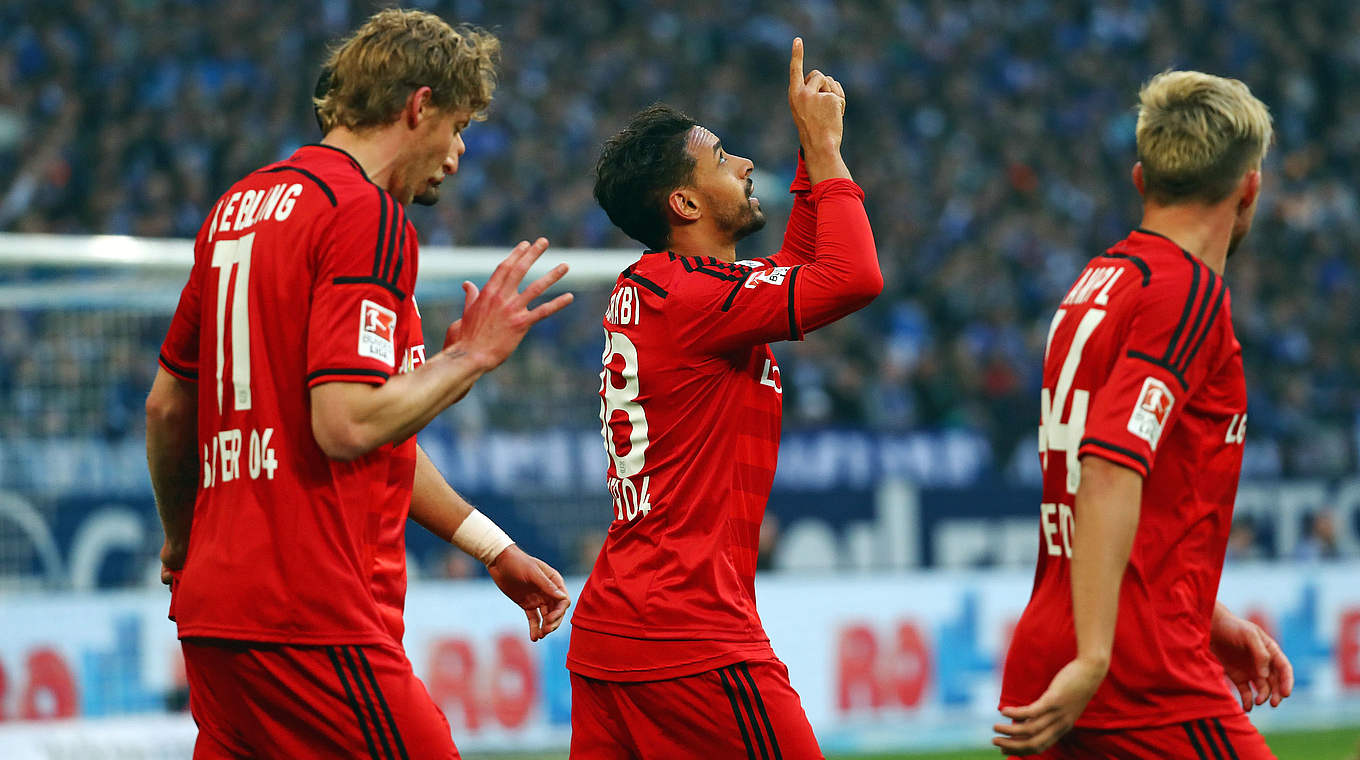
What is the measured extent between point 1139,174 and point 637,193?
1.44 m

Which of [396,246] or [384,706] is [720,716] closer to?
[384,706]

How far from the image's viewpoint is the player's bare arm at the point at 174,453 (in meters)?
3.85

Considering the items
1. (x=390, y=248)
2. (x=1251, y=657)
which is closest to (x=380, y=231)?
(x=390, y=248)

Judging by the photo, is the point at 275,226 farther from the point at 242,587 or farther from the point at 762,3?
the point at 762,3

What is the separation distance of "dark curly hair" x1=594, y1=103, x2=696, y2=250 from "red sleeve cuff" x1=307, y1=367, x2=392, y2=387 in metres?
1.29

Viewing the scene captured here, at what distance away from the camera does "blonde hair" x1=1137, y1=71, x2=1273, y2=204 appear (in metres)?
3.41

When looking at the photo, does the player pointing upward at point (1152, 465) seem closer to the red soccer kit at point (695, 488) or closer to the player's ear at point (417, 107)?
the red soccer kit at point (695, 488)

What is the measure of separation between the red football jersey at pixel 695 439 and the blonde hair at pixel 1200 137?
0.82 metres

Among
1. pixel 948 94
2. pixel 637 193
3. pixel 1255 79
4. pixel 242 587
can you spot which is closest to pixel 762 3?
pixel 948 94

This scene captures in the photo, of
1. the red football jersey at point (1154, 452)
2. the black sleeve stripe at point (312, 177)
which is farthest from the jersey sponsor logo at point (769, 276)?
the black sleeve stripe at point (312, 177)

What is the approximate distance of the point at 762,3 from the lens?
22.0 metres

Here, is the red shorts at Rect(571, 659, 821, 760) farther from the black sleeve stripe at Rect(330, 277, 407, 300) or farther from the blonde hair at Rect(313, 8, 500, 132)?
the blonde hair at Rect(313, 8, 500, 132)

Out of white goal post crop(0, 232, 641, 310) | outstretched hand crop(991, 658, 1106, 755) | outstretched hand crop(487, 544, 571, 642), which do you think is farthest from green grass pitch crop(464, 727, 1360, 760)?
outstretched hand crop(991, 658, 1106, 755)

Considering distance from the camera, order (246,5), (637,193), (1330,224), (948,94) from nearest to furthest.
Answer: (637,193) → (246,5) → (1330,224) → (948,94)
